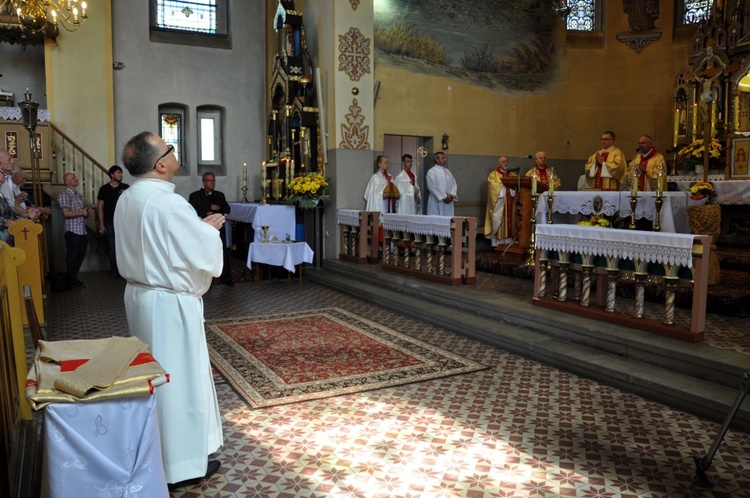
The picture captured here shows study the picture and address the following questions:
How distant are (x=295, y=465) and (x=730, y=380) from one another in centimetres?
314

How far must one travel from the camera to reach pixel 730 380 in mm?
4367

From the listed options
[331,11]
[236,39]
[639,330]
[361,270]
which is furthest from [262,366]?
[236,39]

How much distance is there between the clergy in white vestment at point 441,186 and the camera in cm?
1162

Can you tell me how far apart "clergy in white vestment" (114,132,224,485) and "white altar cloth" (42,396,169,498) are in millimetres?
828

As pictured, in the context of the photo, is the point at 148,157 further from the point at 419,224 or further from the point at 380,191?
the point at 380,191

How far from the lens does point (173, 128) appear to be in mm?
13289

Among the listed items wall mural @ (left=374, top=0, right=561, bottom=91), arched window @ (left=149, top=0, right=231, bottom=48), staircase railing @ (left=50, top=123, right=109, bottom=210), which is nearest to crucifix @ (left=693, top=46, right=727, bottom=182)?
wall mural @ (left=374, top=0, right=561, bottom=91)

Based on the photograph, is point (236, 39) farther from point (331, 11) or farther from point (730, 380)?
point (730, 380)

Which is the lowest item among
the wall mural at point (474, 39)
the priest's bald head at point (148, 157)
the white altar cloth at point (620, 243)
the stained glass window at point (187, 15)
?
the white altar cloth at point (620, 243)

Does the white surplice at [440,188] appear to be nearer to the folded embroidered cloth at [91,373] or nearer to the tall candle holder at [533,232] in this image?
the tall candle holder at [533,232]

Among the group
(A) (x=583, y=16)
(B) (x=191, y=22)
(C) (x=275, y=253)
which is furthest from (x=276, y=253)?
(A) (x=583, y=16)

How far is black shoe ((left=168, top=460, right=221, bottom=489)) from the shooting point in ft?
10.5

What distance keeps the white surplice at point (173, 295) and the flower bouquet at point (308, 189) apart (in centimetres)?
707

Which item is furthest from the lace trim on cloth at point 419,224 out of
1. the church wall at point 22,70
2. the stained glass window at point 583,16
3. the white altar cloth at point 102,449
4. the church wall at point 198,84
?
the church wall at point 22,70
